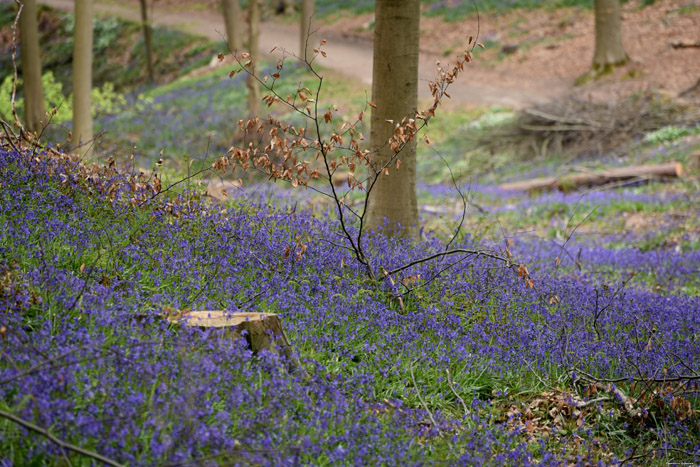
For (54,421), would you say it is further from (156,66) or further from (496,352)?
(156,66)

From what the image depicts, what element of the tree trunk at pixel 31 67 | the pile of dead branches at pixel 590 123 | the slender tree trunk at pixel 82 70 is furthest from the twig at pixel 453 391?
the tree trunk at pixel 31 67

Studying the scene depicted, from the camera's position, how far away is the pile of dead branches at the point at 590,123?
49.9ft

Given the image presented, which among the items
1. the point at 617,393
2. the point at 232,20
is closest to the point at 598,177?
the point at 617,393

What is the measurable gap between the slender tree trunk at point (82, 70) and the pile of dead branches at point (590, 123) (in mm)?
9753

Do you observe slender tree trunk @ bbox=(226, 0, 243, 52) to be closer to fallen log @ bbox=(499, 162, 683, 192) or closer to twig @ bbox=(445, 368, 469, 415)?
fallen log @ bbox=(499, 162, 683, 192)

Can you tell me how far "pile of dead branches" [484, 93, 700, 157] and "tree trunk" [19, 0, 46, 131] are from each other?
10.9 m

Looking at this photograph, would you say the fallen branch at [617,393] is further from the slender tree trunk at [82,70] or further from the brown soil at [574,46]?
the brown soil at [574,46]

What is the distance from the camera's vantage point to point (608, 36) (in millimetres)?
19953

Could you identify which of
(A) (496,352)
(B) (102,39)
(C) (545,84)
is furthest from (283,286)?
(B) (102,39)

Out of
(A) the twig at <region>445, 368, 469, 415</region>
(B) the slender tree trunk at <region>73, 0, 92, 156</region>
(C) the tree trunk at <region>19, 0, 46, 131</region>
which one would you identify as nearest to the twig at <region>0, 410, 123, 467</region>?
(A) the twig at <region>445, 368, 469, 415</region>

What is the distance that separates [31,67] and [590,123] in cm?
1295

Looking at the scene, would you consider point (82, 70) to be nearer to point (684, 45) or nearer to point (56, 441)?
point (56, 441)

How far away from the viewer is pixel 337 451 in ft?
10.3

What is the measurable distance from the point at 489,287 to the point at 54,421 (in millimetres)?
3834
